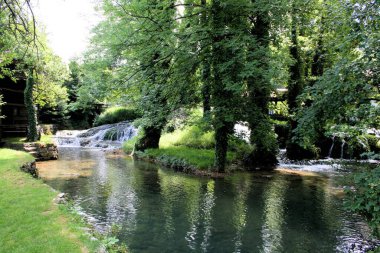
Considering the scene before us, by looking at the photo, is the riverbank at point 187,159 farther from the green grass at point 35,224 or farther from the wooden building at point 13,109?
the wooden building at point 13,109

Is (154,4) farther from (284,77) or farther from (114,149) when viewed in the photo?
(114,149)

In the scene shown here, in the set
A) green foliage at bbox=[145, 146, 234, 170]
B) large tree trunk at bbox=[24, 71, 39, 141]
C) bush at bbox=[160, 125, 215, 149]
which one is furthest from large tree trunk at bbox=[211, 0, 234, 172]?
large tree trunk at bbox=[24, 71, 39, 141]

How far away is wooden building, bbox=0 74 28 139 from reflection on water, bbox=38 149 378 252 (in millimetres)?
11648

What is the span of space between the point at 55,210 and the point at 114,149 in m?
16.1

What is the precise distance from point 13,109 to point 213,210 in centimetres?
2239

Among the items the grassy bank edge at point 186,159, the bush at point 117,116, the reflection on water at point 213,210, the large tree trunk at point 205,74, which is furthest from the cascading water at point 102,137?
the large tree trunk at point 205,74

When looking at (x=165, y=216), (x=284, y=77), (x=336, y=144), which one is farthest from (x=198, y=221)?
(x=336, y=144)

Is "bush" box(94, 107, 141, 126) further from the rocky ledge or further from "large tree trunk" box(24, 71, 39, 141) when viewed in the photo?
the rocky ledge

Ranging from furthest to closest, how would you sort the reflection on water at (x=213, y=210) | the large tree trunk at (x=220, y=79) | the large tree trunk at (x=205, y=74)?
the large tree trunk at (x=205, y=74) → the large tree trunk at (x=220, y=79) → the reflection on water at (x=213, y=210)

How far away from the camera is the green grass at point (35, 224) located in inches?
198

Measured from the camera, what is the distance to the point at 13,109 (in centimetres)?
2491

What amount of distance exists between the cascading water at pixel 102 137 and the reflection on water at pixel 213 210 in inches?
439

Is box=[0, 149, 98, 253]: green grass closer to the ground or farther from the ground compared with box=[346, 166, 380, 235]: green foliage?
closer to the ground

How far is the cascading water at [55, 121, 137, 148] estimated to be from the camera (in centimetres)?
2570
